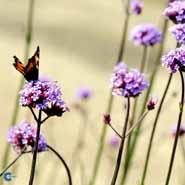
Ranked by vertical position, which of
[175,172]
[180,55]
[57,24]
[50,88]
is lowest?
[175,172]

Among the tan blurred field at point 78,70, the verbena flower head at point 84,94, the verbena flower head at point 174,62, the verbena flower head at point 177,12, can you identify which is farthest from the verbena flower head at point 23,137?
the verbena flower head at point 84,94

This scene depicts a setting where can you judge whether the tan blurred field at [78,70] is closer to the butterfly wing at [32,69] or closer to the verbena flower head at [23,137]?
the verbena flower head at [23,137]

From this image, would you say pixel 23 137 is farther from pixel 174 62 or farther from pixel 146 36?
pixel 146 36

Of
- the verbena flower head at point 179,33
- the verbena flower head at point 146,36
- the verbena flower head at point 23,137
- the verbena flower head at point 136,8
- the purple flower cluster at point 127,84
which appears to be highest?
the verbena flower head at point 136,8

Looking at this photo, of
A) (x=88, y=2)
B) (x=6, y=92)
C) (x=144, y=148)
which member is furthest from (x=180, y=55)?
(x=88, y=2)

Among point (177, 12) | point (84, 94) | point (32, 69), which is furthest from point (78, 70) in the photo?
point (32, 69)

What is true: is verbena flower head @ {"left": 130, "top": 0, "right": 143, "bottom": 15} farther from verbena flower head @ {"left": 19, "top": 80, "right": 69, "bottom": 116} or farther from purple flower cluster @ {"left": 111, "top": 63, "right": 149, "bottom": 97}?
verbena flower head @ {"left": 19, "top": 80, "right": 69, "bottom": 116}

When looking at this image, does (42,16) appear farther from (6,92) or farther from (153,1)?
(6,92)
